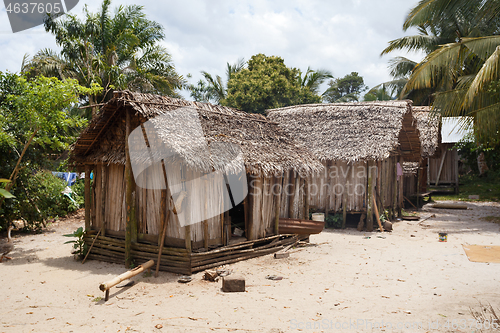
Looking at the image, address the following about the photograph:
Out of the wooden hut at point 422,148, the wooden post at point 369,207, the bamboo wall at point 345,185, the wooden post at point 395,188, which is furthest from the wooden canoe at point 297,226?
the wooden hut at point 422,148

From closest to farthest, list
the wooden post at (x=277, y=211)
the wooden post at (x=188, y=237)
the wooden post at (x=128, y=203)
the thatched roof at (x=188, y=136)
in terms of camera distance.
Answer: the wooden post at (x=188, y=237) → the thatched roof at (x=188, y=136) → the wooden post at (x=128, y=203) → the wooden post at (x=277, y=211)

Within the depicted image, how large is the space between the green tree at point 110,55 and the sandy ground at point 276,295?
911 cm

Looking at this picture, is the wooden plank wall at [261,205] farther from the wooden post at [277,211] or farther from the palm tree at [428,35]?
the palm tree at [428,35]

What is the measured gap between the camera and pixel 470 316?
4.70 m

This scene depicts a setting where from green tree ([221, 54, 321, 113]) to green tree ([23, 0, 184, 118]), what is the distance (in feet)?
11.5

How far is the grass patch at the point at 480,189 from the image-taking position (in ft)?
57.0

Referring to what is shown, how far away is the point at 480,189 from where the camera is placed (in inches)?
729

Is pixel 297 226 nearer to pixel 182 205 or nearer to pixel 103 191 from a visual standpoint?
pixel 182 205

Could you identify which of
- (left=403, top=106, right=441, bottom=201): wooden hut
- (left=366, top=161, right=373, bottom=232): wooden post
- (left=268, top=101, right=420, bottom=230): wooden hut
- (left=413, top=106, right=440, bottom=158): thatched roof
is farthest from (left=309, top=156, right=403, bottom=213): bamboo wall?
(left=413, top=106, right=440, bottom=158): thatched roof

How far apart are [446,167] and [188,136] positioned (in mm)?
16995

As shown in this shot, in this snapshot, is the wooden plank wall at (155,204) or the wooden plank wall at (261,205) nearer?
the wooden plank wall at (155,204)

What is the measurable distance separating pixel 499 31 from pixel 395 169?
950 cm

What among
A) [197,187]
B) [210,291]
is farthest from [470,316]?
[197,187]

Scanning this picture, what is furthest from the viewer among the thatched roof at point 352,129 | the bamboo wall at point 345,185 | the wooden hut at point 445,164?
the wooden hut at point 445,164
